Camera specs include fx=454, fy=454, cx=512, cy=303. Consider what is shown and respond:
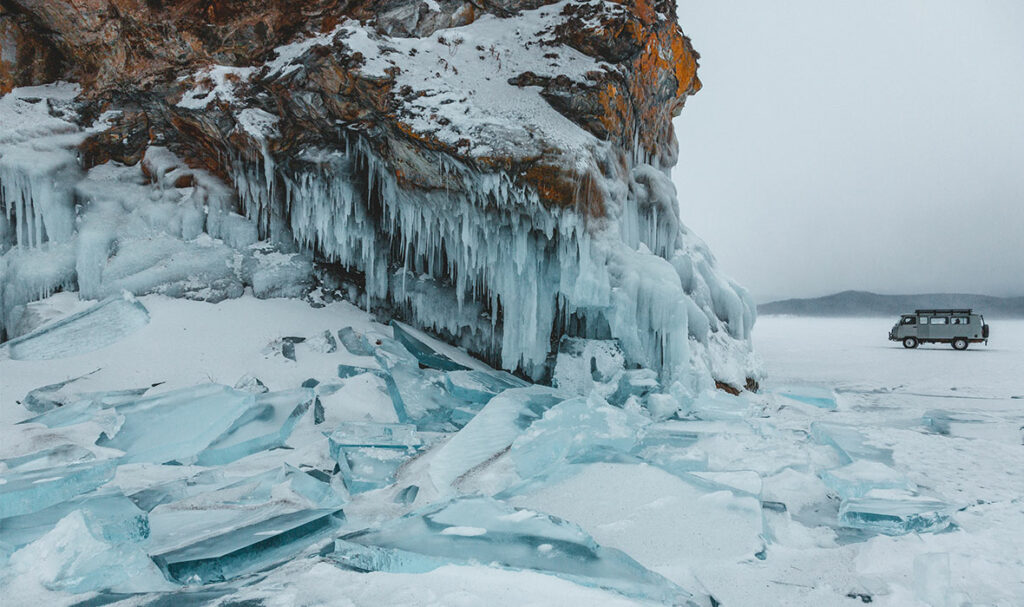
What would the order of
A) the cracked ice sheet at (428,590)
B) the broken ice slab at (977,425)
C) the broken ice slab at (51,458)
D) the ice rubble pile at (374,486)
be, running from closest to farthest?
the cracked ice sheet at (428,590) < the ice rubble pile at (374,486) < the broken ice slab at (51,458) < the broken ice slab at (977,425)

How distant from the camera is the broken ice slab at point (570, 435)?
3.75 metres

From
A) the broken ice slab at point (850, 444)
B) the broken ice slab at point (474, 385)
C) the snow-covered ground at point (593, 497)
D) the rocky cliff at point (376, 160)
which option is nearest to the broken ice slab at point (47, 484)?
the snow-covered ground at point (593, 497)

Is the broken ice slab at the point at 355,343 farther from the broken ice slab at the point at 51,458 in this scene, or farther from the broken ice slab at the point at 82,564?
the broken ice slab at the point at 82,564

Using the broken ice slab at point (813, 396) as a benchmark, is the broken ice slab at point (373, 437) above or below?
above

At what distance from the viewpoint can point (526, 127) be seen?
6.58m

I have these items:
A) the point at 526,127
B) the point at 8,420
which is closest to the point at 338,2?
the point at 526,127

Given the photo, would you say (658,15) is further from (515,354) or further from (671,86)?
(515,354)

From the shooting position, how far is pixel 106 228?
7.68 meters

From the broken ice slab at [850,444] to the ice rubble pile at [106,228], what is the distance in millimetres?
8338

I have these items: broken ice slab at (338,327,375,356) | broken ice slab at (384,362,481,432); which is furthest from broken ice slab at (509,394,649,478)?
broken ice slab at (338,327,375,356)

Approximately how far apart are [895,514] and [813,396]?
5.26 metres

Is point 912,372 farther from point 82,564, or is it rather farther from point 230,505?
point 82,564

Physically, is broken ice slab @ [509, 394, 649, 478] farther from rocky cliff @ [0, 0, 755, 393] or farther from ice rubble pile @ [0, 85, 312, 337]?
ice rubble pile @ [0, 85, 312, 337]

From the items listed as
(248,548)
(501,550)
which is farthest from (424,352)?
(501,550)
